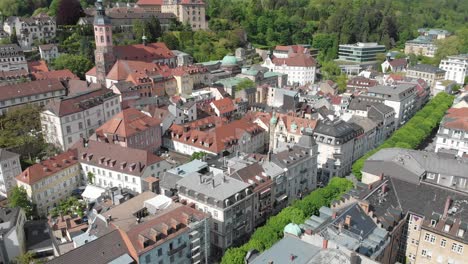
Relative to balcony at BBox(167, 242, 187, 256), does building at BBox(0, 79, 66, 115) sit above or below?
above

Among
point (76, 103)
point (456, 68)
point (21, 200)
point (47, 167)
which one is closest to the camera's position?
point (21, 200)

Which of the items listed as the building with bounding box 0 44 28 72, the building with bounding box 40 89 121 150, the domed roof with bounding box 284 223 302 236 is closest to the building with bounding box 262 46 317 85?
the building with bounding box 40 89 121 150

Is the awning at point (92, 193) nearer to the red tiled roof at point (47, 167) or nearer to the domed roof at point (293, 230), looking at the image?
the red tiled roof at point (47, 167)

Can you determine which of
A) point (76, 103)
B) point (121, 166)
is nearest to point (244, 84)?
point (76, 103)

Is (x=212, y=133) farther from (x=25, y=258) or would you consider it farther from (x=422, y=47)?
(x=422, y=47)

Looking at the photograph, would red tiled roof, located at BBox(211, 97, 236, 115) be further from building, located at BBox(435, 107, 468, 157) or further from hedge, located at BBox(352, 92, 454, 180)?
building, located at BBox(435, 107, 468, 157)

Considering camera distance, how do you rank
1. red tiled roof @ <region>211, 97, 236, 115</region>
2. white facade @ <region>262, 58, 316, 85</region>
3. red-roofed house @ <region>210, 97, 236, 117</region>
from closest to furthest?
red-roofed house @ <region>210, 97, 236, 117</region> → red tiled roof @ <region>211, 97, 236, 115</region> → white facade @ <region>262, 58, 316, 85</region>

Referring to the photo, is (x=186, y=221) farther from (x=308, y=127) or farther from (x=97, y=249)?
(x=308, y=127)
